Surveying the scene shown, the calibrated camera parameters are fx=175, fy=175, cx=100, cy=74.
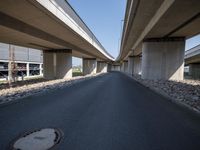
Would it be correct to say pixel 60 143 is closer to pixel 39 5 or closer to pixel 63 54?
pixel 39 5

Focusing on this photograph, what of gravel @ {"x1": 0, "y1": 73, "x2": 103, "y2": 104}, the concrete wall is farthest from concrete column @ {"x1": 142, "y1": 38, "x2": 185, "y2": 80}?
the concrete wall

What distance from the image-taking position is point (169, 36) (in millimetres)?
20500

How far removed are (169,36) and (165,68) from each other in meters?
3.86

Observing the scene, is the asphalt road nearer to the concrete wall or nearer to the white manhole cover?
the white manhole cover

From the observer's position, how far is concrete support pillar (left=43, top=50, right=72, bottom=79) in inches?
1115

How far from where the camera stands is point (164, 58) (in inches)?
843

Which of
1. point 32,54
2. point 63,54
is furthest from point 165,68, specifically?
point 32,54

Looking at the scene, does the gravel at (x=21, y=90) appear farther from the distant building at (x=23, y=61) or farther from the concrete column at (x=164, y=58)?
the distant building at (x=23, y=61)

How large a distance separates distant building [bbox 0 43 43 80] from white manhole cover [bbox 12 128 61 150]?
153ft

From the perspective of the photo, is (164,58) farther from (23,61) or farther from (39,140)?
(23,61)

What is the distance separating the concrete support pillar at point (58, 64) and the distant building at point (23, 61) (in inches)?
861

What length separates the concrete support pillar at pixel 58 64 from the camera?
92.9 feet

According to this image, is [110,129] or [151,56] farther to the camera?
[151,56]

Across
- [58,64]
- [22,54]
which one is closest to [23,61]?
[22,54]
